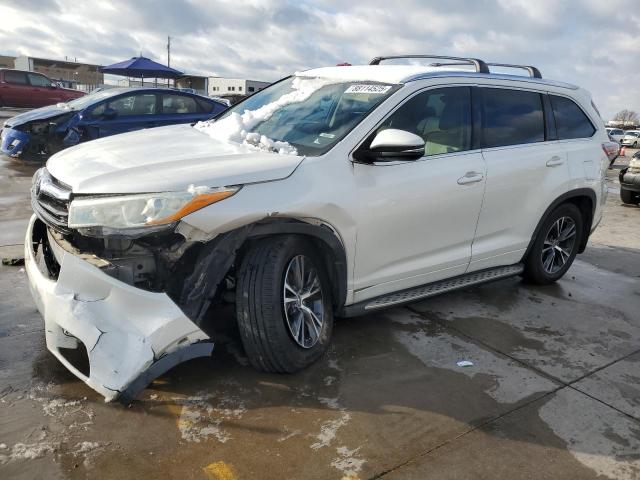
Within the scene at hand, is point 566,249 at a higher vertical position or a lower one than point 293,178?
lower

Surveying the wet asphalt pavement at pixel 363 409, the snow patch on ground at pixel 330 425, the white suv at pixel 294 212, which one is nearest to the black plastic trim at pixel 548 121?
the white suv at pixel 294 212

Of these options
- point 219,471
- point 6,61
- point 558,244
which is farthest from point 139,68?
point 6,61

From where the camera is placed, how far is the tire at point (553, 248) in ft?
15.7

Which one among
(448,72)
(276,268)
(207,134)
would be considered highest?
(448,72)

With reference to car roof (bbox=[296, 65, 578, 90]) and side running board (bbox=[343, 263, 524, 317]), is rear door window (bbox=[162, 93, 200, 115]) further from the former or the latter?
side running board (bbox=[343, 263, 524, 317])

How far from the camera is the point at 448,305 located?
453cm

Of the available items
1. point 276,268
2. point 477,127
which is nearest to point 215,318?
point 276,268

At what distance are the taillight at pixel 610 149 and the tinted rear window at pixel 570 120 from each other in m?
0.20

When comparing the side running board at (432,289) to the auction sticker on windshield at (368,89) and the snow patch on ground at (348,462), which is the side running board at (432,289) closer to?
the snow patch on ground at (348,462)

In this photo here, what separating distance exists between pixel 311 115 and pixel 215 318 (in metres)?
1.50

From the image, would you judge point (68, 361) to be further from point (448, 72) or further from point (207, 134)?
point (448, 72)

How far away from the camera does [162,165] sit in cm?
291

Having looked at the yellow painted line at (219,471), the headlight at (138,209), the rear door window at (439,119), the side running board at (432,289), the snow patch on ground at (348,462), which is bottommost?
the yellow painted line at (219,471)

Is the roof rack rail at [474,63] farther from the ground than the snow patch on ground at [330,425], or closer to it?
farther from the ground
